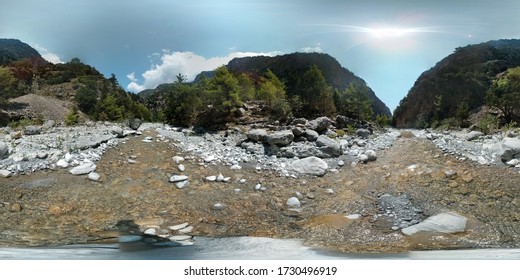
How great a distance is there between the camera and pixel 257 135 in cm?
441

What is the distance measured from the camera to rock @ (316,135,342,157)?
4.16 metres

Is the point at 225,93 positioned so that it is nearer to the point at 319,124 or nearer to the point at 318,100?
the point at 319,124

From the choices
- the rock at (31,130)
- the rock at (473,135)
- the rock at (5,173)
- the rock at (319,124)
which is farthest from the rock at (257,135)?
the rock at (31,130)

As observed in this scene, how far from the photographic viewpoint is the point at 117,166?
12.4 ft

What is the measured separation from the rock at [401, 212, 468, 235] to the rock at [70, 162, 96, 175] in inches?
127

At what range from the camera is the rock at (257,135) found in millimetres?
4398

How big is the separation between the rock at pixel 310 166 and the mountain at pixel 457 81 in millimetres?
1043

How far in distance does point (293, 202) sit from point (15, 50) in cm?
346

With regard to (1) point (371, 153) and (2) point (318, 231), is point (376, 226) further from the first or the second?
(1) point (371, 153)

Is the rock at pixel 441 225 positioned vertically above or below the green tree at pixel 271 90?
below

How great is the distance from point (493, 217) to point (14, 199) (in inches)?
174

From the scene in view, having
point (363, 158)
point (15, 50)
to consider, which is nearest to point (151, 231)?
point (363, 158)

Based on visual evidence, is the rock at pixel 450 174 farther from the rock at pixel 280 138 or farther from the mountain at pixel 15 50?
the mountain at pixel 15 50
